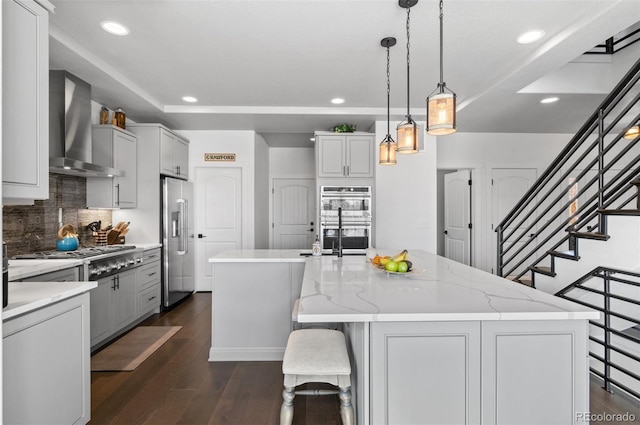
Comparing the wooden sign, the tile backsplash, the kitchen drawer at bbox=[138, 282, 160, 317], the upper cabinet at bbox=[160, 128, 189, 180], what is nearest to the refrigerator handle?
Result: the upper cabinet at bbox=[160, 128, 189, 180]

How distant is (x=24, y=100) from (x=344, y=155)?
12.3 feet

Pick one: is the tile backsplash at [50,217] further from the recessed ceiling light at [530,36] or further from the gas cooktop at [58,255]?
the recessed ceiling light at [530,36]

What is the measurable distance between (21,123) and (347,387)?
1967mm

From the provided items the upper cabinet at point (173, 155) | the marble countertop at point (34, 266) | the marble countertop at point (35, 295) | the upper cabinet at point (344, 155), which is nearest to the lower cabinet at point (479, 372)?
the marble countertop at point (35, 295)

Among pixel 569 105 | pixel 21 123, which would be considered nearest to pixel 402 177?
pixel 569 105

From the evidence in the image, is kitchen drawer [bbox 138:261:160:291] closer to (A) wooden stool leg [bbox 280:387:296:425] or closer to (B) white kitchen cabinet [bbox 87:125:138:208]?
(B) white kitchen cabinet [bbox 87:125:138:208]

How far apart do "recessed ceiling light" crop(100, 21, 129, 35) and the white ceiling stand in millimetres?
61

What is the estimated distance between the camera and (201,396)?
8.01ft

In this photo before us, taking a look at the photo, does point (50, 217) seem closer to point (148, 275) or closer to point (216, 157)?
point (148, 275)

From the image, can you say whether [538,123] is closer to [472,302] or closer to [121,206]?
[472,302]

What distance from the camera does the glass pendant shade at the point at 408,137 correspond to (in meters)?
2.30

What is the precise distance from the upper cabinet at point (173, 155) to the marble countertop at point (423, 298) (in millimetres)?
3138

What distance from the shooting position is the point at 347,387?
172 cm

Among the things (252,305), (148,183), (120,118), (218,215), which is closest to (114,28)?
(120,118)
